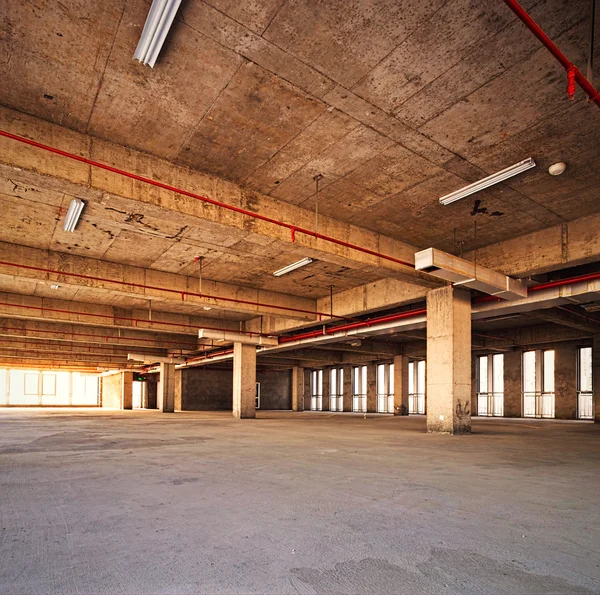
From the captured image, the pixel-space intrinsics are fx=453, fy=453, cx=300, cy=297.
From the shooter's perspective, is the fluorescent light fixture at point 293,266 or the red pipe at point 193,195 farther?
the fluorescent light fixture at point 293,266

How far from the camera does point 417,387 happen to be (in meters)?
32.7

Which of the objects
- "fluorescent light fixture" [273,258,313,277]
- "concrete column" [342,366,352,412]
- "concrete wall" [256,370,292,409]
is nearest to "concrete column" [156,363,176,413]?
"concrete wall" [256,370,292,409]

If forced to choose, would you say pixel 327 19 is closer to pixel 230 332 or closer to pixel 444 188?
pixel 444 188

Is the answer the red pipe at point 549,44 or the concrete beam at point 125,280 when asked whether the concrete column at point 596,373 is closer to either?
the concrete beam at point 125,280

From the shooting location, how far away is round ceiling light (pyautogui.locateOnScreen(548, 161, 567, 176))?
8.28 metres

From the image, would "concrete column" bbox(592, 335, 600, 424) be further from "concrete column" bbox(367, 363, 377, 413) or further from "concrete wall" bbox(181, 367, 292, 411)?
"concrete wall" bbox(181, 367, 292, 411)

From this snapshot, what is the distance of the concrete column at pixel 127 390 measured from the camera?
4550 cm

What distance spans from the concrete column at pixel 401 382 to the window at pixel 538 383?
6.94 meters

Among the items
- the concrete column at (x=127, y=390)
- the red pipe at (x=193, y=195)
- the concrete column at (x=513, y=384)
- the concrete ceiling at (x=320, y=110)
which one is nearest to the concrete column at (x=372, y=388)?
the concrete column at (x=513, y=384)

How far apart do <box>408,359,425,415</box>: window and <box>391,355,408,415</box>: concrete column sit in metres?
2.90

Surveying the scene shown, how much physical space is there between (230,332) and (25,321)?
10609 mm

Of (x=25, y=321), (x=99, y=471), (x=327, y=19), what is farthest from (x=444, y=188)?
(x=25, y=321)

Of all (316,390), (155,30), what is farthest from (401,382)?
(155,30)

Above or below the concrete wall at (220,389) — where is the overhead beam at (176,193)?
above
